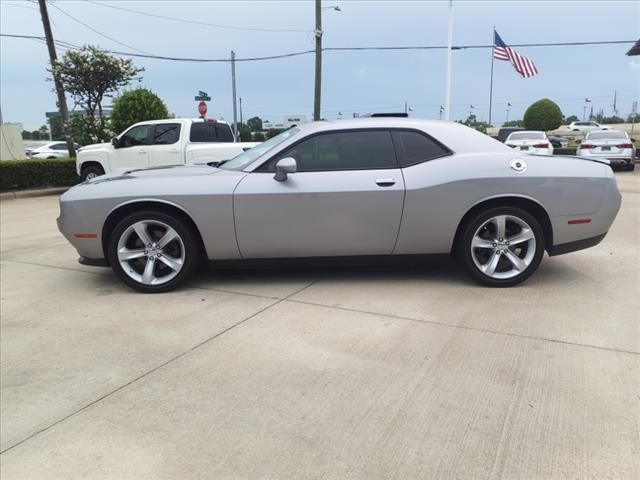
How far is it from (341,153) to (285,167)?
0.58m

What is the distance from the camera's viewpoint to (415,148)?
4.38 m

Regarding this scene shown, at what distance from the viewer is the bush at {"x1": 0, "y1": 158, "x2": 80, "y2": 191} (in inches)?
508

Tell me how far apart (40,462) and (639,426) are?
2.78 m

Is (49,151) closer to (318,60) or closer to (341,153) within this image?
(318,60)

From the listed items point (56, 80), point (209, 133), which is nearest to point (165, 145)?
point (209, 133)

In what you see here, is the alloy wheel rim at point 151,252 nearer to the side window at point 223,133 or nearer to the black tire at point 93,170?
the side window at point 223,133

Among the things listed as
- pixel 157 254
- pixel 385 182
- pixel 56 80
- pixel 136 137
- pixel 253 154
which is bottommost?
pixel 157 254

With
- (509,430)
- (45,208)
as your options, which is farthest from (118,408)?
(45,208)

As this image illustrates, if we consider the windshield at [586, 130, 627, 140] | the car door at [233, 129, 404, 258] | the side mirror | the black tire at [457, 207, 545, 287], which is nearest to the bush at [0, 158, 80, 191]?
the car door at [233, 129, 404, 258]

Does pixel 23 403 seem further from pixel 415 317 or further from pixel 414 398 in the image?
pixel 415 317

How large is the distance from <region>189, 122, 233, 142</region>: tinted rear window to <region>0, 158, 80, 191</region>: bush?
197 inches

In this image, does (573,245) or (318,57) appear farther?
(318,57)

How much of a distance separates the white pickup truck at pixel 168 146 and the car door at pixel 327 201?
22.6ft

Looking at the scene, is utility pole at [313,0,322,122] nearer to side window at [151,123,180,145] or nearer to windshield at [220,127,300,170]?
side window at [151,123,180,145]
